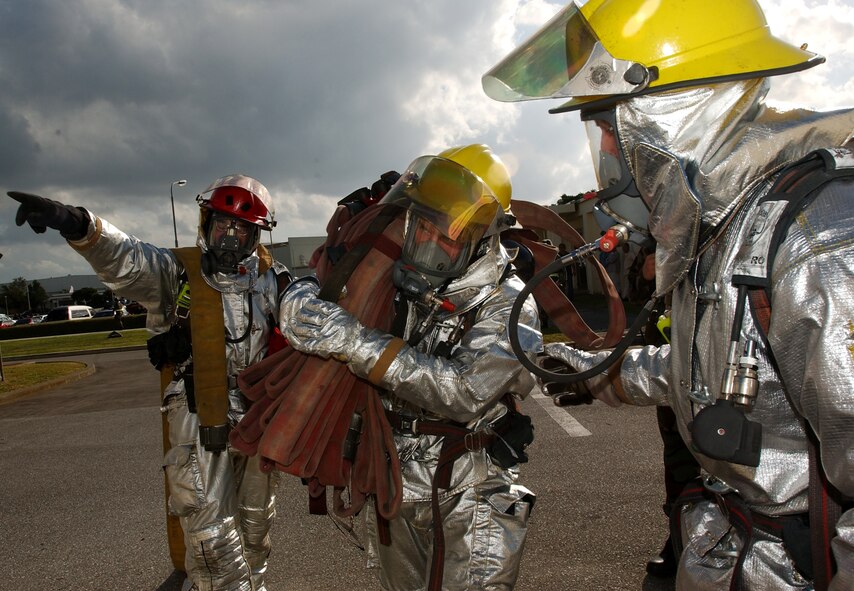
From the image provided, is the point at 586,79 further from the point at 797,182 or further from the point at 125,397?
the point at 125,397

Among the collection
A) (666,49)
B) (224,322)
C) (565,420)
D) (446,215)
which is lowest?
(565,420)

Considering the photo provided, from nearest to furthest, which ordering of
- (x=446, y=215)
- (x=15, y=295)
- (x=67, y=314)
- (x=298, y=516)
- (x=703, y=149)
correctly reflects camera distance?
(x=703, y=149)
(x=446, y=215)
(x=298, y=516)
(x=67, y=314)
(x=15, y=295)

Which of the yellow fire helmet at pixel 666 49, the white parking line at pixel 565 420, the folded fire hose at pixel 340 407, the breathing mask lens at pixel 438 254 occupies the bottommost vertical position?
the white parking line at pixel 565 420

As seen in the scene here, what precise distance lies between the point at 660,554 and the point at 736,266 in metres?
2.57

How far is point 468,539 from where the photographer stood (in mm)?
2156

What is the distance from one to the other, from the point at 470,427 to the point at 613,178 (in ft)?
3.47

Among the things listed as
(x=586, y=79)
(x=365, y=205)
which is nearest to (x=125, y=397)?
(x=365, y=205)

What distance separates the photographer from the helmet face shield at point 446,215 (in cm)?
221

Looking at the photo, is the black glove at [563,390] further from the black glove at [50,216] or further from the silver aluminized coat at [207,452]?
the black glove at [50,216]

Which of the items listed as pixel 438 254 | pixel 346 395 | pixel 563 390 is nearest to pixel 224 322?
pixel 346 395

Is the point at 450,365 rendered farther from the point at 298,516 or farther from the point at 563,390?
the point at 298,516

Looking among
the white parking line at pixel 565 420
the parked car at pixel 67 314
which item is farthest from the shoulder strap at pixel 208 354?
the parked car at pixel 67 314

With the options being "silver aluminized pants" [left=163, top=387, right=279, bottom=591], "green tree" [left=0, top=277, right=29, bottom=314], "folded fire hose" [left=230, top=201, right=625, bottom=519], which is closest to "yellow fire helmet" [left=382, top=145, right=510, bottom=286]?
"folded fire hose" [left=230, top=201, right=625, bottom=519]

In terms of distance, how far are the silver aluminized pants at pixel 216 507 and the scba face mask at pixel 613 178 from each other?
7.82 ft
